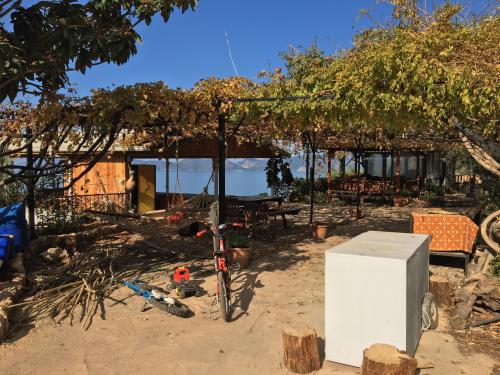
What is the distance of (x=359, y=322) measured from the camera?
401 cm

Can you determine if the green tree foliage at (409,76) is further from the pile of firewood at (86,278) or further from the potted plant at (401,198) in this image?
the potted plant at (401,198)

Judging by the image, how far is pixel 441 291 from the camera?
5.87m

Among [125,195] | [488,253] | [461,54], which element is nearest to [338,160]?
[125,195]

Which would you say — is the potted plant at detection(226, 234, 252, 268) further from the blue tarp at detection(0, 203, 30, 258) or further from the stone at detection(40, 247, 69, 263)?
the blue tarp at detection(0, 203, 30, 258)

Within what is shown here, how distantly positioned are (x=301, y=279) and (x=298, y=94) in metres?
3.23

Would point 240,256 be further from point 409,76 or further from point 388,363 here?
point 388,363

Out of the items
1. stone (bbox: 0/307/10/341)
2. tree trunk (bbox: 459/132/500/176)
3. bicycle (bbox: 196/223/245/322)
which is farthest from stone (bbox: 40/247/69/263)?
tree trunk (bbox: 459/132/500/176)

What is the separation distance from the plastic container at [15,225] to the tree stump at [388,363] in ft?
21.6

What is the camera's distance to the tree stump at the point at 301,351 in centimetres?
401

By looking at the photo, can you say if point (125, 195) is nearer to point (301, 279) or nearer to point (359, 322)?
point (301, 279)

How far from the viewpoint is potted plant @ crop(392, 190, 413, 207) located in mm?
19453

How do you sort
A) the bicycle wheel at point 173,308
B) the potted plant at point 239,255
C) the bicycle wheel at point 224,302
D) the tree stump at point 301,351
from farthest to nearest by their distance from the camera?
the potted plant at point 239,255, the bicycle wheel at point 173,308, the bicycle wheel at point 224,302, the tree stump at point 301,351

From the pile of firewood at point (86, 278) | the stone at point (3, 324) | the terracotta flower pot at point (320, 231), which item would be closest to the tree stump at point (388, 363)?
the pile of firewood at point (86, 278)

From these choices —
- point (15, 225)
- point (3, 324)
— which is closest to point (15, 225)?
point (15, 225)
